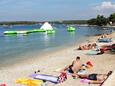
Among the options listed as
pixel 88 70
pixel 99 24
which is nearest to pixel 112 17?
pixel 99 24

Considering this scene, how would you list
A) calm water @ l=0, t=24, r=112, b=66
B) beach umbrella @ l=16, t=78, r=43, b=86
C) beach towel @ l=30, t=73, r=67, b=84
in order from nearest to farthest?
beach umbrella @ l=16, t=78, r=43, b=86, beach towel @ l=30, t=73, r=67, b=84, calm water @ l=0, t=24, r=112, b=66

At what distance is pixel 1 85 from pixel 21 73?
168 inches

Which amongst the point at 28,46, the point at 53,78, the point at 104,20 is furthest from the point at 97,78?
the point at 104,20

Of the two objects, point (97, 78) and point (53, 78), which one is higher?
point (97, 78)

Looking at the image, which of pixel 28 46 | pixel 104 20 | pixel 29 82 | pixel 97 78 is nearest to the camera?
pixel 97 78

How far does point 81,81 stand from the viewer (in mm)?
15359

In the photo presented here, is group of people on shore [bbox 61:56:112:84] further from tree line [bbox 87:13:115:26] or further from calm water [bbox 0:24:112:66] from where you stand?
tree line [bbox 87:13:115:26]

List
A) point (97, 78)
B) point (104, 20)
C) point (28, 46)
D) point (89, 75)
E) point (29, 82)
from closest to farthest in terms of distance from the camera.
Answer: point (97, 78), point (29, 82), point (89, 75), point (28, 46), point (104, 20)

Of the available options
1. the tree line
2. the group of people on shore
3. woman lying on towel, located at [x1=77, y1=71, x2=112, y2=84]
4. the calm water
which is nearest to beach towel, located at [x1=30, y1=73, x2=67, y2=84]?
the group of people on shore

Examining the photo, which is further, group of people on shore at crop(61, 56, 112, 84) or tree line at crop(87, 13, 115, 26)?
tree line at crop(87, 13, 115, 26)

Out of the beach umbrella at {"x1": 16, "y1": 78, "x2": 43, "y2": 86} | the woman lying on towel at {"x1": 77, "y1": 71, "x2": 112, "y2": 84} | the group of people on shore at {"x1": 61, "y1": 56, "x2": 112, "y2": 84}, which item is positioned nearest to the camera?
the woman lying on towel at {"x1": 77, "y1": 71, "x2": 112, "y2": 84}

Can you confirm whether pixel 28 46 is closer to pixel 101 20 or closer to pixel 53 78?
pixel 53 78

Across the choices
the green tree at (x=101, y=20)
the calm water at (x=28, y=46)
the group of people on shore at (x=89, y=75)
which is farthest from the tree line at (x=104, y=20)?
the group of people on shore at (x=89, y=75)

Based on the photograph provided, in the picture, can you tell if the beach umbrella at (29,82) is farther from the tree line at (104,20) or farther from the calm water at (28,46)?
the tree line at (104,20)
